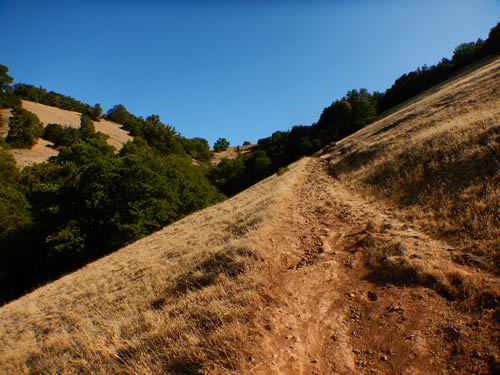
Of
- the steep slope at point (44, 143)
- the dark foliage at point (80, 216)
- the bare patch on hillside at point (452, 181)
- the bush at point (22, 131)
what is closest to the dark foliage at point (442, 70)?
the bare patch on hillside at point (452, 181)

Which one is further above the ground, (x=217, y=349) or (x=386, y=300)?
(x=217, y=349)

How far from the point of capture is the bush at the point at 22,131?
110ft

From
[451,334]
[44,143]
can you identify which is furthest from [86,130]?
[451,334]

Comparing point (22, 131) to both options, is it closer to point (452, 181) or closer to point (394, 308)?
point (394, 308)

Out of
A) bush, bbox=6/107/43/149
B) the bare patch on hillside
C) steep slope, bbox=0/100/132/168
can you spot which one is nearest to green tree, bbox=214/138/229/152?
steep slope, bbox=0/100/132/168

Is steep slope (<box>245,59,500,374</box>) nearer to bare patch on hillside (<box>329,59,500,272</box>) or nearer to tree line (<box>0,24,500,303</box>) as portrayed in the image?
bare patch on hillside (<box>329,59,500,272</box>)

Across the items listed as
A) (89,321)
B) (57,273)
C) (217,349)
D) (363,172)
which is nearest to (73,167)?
(57,273)

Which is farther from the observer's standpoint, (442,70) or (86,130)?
(86,130)

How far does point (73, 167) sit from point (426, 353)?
91.7ft

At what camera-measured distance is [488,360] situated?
7.09ft

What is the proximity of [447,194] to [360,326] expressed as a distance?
580cm

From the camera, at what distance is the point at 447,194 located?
6059mm

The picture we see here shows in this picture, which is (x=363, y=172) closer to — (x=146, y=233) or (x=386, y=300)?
(x=386, y=300)

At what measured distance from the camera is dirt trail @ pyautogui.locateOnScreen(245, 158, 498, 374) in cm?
238
